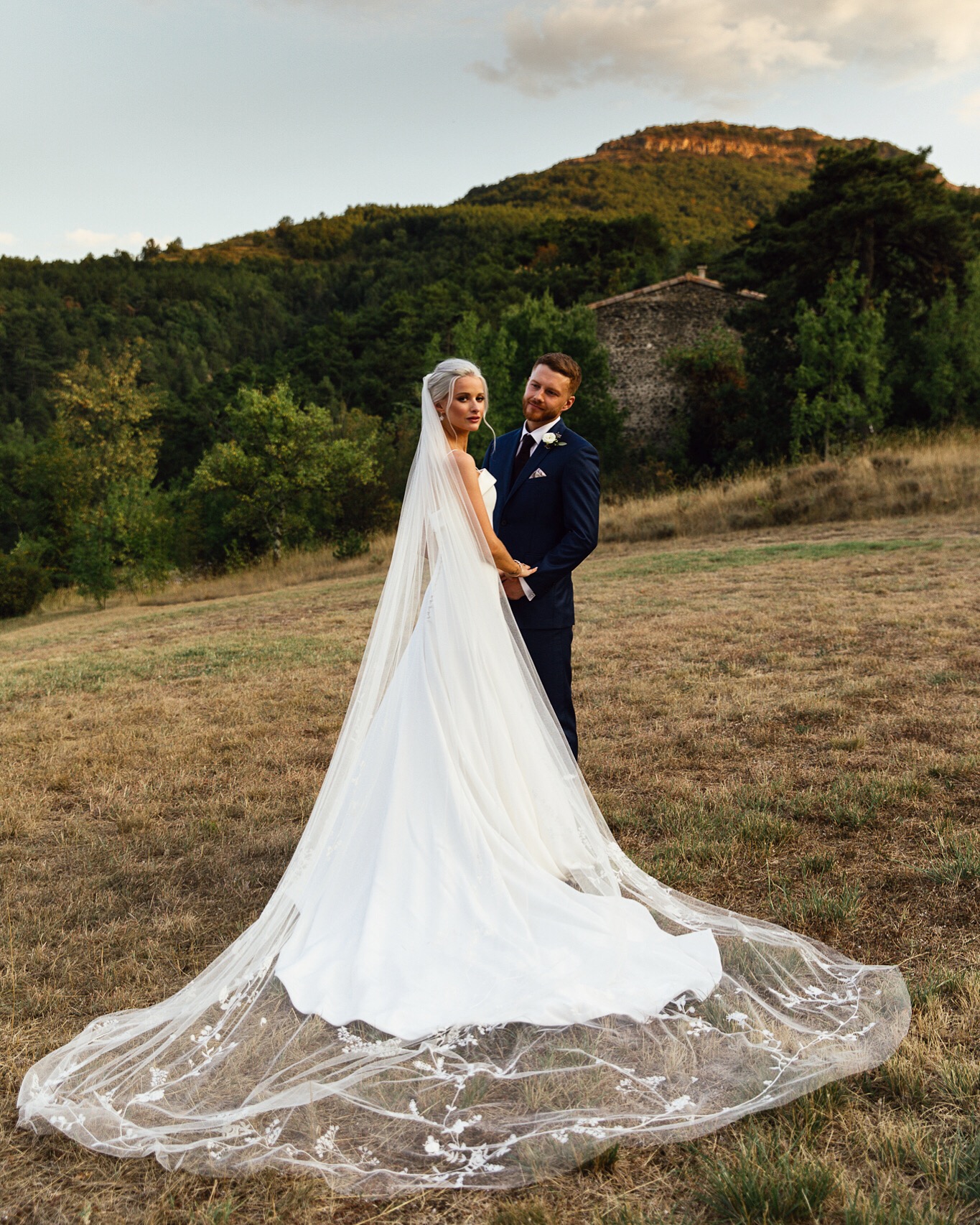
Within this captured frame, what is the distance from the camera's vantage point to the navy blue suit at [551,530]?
414 cm

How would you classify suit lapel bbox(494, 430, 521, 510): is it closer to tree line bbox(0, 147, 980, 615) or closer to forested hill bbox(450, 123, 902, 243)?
tree line bbox(0, 147, 980, 615)

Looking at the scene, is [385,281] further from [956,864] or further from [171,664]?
[956,864]

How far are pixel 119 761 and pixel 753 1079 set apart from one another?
5.56 meters

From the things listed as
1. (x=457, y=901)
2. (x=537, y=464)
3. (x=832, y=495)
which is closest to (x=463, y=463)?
(x=537, y=464)

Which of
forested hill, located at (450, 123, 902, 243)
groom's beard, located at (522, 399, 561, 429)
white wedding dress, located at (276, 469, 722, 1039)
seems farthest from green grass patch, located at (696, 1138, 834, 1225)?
forested hill, located at (450, 123, 902, 243)

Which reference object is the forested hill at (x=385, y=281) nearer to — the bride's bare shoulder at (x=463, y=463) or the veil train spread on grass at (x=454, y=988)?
the bride's bare shoulder at (x=463, y=463)

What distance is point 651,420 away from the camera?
3588cm

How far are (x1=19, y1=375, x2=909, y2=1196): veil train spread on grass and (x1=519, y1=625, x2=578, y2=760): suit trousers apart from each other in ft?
1.69

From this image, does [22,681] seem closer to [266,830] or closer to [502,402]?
[266,830]

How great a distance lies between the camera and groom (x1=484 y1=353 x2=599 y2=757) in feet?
13.5

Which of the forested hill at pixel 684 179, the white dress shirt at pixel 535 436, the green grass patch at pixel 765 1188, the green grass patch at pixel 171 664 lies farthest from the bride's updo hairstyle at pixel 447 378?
the forested hill at pixel 684 179

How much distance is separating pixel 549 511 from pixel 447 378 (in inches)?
33.4

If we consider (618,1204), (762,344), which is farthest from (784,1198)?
(762,344)

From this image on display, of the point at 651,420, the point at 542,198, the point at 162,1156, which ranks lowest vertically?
the point at 162,1156
